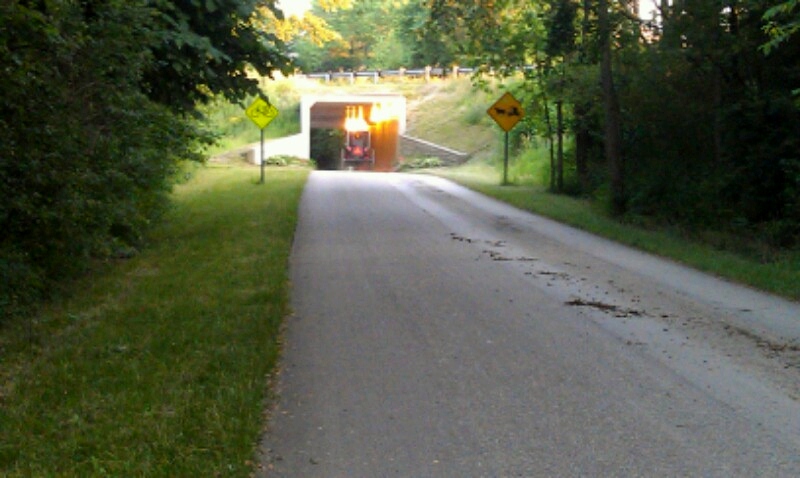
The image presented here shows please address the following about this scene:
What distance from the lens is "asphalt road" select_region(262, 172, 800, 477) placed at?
5.19 m

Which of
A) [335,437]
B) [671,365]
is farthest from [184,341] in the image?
[671,365]

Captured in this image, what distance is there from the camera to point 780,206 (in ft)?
57.7

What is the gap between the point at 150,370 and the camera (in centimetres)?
677

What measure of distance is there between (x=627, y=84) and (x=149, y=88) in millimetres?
13052

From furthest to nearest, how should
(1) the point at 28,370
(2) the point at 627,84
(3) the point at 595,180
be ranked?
(3) the point at 595,180, (2) the point at 627,84, (1) the point at 28,370

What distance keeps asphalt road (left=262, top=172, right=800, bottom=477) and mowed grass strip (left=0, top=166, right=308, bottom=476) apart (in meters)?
0.35

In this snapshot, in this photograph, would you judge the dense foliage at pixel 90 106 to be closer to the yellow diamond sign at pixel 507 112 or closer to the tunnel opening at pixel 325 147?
the yellow diamond sign at pixel 507 112

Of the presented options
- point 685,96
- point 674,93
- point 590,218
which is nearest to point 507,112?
point 674,93

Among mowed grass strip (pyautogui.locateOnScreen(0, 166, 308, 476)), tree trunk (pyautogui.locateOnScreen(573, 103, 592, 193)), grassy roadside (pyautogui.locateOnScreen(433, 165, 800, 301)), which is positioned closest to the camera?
mowed grass strip (pyautogui.locateOnScreen(0, 166, 308, 476))

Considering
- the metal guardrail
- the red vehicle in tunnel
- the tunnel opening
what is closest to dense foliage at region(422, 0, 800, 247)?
the red vehicle in tunnel

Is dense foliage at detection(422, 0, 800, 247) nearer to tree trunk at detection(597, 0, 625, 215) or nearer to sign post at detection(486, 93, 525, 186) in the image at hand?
tree trunk at detection(597, 0, 625, 215)

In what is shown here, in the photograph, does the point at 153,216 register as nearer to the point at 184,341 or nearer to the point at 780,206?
the point at 184,341

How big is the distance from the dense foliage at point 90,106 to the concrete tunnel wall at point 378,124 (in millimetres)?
41233

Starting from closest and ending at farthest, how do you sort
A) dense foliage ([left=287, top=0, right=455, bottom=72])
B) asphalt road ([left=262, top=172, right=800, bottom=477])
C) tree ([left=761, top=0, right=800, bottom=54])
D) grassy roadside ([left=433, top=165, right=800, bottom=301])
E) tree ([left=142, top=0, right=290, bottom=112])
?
asphalt road ([left=262, top=172, right=800, bottom=477]) < tree ([left=761, top=0, right=800, bottom=54]) < grassy roadside ([left=433, top=165, right=800, bottom=301]) < tree ([left=142, top=0, right=290, bottom=112]) < dense foliage ([left=287, top=0, right=455, bottom=72])
